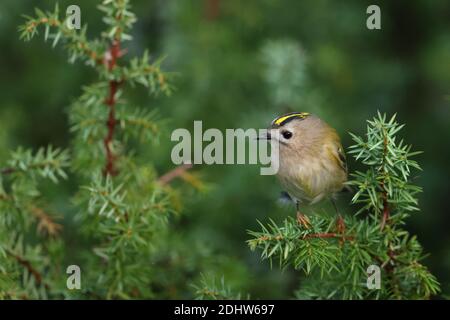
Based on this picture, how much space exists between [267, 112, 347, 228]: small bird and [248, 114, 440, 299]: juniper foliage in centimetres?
57

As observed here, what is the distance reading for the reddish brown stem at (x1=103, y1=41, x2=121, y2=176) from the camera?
2826 millimetres

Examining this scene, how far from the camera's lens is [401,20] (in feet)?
16.4

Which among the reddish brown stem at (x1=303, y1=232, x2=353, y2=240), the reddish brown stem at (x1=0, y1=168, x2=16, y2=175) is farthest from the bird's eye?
the reddish brown stem at (x1=0, y1=168, x2=16, y2=175)

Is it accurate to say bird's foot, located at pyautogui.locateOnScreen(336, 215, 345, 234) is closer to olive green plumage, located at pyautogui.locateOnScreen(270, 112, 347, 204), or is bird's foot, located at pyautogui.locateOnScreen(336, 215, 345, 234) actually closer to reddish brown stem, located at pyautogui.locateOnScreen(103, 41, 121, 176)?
olive green plumage, located at pyautogui.locateOnScreen(270, 112, 347, 204)

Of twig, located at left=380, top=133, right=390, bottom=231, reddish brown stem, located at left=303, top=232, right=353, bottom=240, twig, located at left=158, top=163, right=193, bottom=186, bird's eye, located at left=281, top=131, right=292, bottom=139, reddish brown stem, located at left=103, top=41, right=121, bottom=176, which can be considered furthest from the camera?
bird's eye, located at left=281, top=131, right=292, bottom=139

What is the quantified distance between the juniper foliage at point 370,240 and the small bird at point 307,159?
574 millimetres

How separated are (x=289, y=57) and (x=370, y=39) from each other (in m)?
1.02

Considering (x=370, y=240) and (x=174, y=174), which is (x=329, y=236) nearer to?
(x=370, y=240)

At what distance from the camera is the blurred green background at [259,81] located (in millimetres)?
4246

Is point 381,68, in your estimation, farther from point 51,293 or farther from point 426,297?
point 51,293

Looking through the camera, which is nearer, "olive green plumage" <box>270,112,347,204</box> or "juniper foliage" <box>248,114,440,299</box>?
"juniper foliage" <box>248,114,440,299</box>

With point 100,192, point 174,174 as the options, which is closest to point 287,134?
point 174,174

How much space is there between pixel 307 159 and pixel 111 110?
102 centimetres

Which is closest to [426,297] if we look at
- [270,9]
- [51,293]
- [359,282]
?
[359,282]
